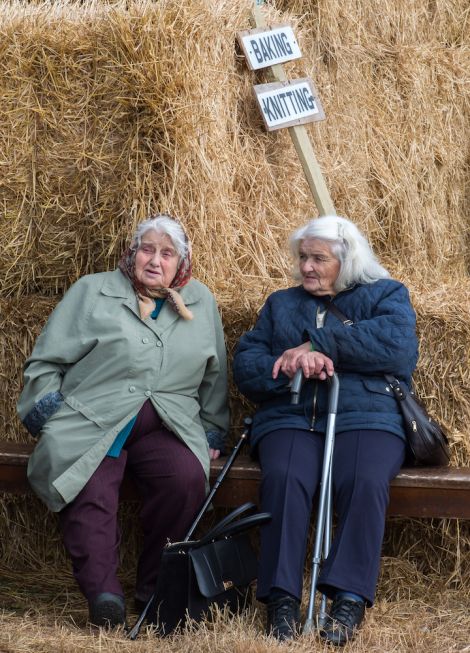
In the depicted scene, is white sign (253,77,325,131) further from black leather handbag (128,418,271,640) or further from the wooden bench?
black leather handbag (128,418,271,640)

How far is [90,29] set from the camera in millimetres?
4477

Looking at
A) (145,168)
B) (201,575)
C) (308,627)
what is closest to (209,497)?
(201,575)

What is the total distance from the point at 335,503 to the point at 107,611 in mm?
856

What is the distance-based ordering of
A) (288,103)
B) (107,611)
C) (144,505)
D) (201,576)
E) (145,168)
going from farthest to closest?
1. (288,103)
2. (145,168)
3. (144,505)
4. (107,611)
5. (201,576)

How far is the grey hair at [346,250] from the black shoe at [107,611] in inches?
54.5

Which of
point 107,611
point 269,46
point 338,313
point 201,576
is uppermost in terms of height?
point 269,46

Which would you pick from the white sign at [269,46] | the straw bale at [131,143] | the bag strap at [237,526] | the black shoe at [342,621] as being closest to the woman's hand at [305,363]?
the bag strap at [237,526]

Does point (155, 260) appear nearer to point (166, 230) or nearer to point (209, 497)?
point (166, 230)

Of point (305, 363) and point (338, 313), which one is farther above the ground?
point (338, 313)

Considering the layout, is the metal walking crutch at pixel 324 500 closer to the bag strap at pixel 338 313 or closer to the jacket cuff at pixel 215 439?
the bag strap at pixel 338 313

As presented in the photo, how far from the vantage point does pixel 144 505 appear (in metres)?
3.88

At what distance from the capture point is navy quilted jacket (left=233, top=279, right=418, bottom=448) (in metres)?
3.78

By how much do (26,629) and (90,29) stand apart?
7.91 ft

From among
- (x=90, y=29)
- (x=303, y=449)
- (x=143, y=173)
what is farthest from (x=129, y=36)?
(x=303, y=449)
